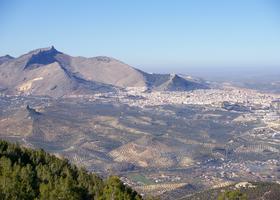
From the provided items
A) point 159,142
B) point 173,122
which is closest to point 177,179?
point 159,142

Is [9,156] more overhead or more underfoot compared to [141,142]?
more overhead

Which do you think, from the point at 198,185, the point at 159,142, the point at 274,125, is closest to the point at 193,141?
the point at 159,142

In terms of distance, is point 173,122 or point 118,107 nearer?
point 173,122

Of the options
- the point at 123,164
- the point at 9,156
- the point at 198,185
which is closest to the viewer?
the point at 9,156

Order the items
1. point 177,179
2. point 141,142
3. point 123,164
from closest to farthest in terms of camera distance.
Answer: point 177,179, point 123,164, point 141,142

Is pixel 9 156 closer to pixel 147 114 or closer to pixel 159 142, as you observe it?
pixel 159 142

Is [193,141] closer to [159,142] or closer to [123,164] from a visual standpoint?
[159,142]
